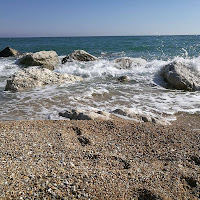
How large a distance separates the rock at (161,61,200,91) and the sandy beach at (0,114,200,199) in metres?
3.80

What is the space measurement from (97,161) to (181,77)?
5.48 m

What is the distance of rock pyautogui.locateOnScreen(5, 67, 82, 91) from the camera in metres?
6.45

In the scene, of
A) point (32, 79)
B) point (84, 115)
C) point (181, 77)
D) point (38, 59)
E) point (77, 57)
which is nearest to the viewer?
point (84, 115)

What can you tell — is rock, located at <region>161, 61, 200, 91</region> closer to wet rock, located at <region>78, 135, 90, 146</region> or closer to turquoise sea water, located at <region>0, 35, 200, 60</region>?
wet rock, located at <region>78, 135, 90, 146</region>

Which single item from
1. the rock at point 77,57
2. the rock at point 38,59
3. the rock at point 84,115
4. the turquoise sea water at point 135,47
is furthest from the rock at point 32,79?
the turquoise sea water at point 135,47

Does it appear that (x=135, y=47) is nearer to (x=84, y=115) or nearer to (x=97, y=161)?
(x=84, y=115)

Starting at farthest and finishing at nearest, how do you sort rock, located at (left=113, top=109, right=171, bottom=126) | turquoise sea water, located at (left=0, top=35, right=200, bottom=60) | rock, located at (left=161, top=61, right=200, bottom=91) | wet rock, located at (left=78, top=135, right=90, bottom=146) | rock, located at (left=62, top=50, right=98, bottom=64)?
turquoise sea water, located at (left=0, top=35, right=200, bottom=60)
rock, located at (left=62, top=50, right=98, bottom=64)
rock, located at (left=161, top=61, right=200, bottom=91)
rock, located at (left=113, top=109, right=171, bottom=126)
wet rock, located at (left=78, top=135, right=90, bottom=146)

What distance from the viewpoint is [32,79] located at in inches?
272

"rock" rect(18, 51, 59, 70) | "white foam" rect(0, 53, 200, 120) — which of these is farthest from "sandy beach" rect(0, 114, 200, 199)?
"rock" rect(18, 51, 59, 70)

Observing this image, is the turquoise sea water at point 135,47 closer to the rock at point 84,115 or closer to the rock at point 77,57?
the rock at point 77,57

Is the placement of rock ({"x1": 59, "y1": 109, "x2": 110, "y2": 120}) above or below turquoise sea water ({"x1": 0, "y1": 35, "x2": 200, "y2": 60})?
above

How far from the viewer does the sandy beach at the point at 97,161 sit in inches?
78.4

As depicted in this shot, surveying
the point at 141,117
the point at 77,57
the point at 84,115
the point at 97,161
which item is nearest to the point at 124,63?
the point at 77,57

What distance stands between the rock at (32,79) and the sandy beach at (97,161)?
3.44 metres
